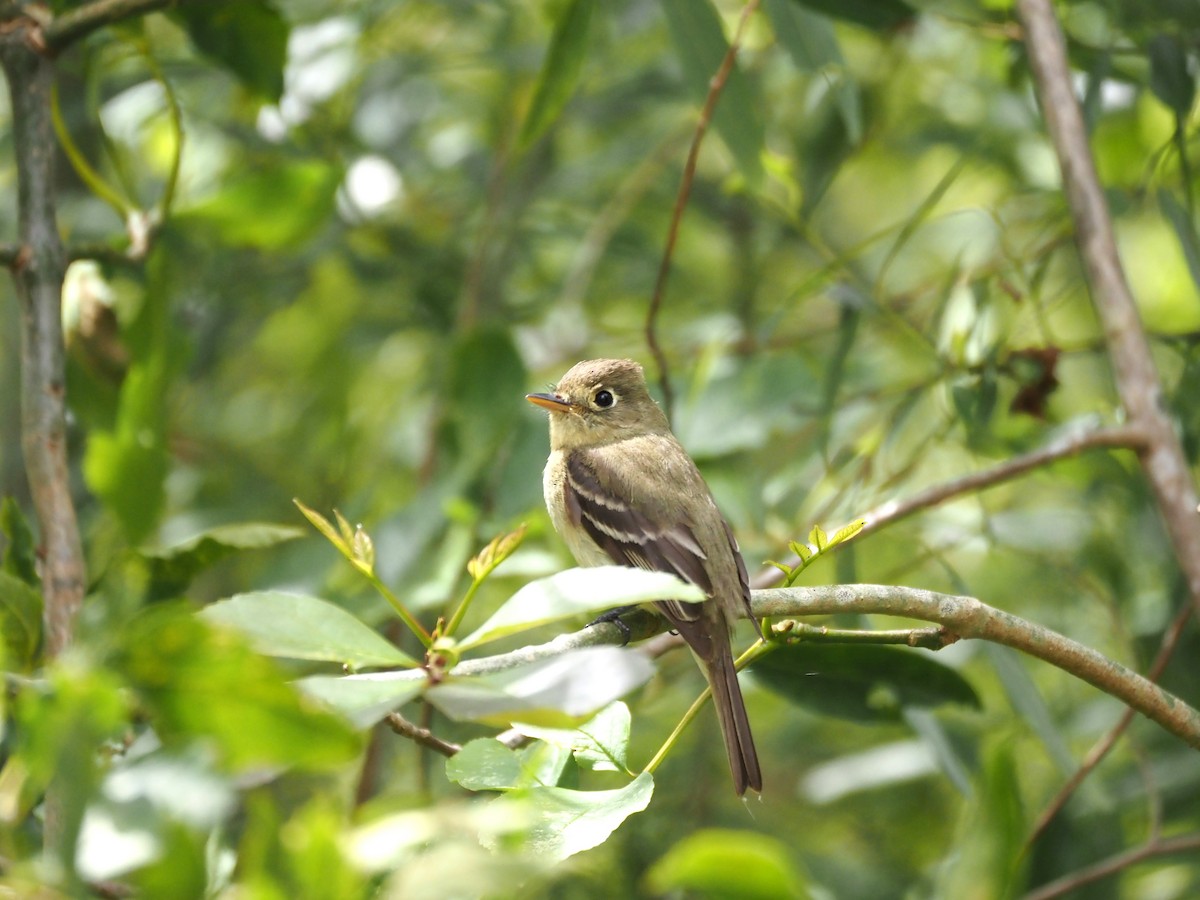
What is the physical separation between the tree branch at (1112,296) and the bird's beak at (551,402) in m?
1.83

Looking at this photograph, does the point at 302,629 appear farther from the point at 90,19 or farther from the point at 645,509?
the point at 645,509

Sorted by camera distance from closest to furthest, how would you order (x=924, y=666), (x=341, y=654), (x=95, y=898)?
(x=341, y=654) < (x=95, y=898) < (x=924, y=666)

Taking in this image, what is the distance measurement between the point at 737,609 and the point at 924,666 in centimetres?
54

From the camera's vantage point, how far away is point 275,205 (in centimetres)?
366

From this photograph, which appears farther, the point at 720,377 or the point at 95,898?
the point at 720,377

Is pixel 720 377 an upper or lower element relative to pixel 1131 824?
upper

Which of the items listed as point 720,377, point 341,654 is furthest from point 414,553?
point 341,654

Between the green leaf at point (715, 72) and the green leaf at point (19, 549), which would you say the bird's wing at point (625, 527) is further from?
the green leaf at point (19, 549)

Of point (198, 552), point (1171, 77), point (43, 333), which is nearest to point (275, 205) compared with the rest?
point (43, 333)

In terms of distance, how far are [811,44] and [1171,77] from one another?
104cm

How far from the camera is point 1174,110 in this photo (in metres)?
3.71

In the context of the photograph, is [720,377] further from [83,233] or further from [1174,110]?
[83,233]

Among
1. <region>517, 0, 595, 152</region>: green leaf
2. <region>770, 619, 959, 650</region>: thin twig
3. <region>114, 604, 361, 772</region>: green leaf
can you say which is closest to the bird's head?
<region>517, 0, 595, 152</region>: green leaf

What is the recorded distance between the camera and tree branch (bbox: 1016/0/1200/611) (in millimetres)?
3162
